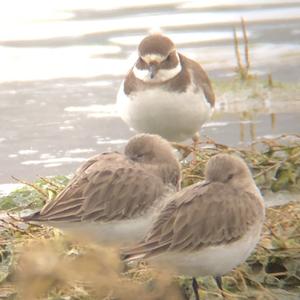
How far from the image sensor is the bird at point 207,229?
5.62 m

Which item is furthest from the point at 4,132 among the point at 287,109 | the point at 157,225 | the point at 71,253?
the point at 157,225

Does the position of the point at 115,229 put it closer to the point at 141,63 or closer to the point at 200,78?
the point at 141,63

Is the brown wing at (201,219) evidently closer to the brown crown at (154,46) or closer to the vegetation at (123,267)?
the vegetation at (123,267)

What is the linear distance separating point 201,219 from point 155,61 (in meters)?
3.55

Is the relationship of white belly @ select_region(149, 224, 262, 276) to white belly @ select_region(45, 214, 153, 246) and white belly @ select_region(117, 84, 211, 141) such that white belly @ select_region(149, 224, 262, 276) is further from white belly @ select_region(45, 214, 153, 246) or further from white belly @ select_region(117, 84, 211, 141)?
white belly @ select_region(117, 84, 211, 141)

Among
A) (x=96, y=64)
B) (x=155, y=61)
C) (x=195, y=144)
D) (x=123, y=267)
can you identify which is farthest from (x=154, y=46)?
(x=96, y=64)

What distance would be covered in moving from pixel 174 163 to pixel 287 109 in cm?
493

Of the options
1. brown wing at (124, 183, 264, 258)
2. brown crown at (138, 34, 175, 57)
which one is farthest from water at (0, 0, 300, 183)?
brown wing at (124, 183, 264, 258)

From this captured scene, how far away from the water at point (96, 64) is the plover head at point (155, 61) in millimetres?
1007

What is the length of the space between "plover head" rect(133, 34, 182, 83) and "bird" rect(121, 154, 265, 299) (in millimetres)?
3147

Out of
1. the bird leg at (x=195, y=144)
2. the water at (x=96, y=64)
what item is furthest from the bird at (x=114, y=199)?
the water at (x=96, y=64)

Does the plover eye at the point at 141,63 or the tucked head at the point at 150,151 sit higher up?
the tucked head at the point at 150,151

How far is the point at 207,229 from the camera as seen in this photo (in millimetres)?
5715

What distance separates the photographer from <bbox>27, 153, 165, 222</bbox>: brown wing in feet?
20.2
